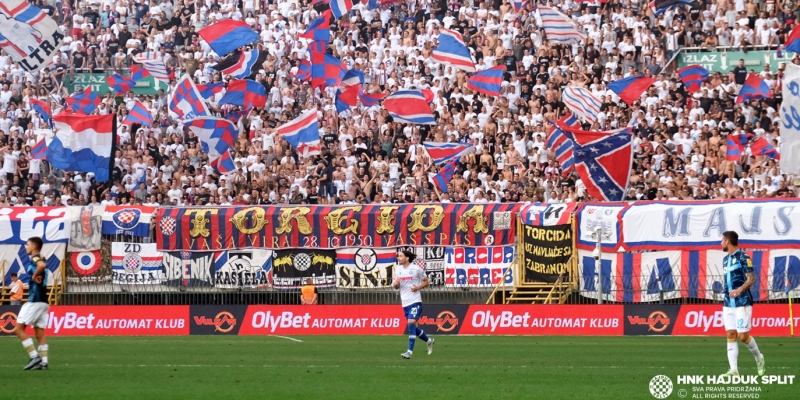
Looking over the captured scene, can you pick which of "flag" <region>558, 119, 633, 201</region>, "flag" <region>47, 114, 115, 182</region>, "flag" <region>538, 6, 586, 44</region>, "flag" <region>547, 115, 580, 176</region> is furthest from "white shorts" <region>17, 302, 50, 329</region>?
"flag" <region>538, 6, 586, 44</region>

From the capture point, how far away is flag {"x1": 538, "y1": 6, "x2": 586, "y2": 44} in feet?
118

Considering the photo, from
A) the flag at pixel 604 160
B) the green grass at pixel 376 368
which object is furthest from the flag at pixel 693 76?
the green grass at pixel 376 368

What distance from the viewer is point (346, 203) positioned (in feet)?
112

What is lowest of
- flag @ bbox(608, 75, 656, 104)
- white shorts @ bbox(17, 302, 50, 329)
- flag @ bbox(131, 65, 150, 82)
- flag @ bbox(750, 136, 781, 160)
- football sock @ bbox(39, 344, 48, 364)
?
football sock @ bbox(39, 344, 48, 364)

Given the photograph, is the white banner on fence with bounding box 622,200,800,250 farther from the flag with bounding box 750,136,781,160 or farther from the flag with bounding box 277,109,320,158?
the flag with bounding box 277,109,320,158

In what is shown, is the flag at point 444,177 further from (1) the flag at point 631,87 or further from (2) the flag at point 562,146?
(1) the flag at point 631,87

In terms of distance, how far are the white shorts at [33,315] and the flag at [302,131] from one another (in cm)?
1551

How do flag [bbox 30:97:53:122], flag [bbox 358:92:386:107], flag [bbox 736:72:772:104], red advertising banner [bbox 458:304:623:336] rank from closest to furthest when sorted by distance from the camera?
red advertising banner [bbox 458:304:623:336]
flag [bbox 736:72:772:104]
flag [bbox 358:92:386:107]
flag [bbox 30:97:53:122]

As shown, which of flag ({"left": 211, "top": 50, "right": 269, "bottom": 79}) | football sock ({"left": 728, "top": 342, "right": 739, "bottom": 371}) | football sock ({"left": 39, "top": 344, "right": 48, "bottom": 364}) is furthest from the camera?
flag ({"left": 211, "top": 50, "right": 269, "bottom": 79})

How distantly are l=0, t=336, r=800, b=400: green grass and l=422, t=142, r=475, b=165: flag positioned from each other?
23.0 feet

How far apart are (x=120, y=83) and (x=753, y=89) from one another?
2078cm

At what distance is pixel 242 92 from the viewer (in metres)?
37.0

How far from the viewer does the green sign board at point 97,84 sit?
143 ft

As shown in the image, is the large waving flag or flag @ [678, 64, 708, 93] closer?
flag @ [678, 64, 708, 93]
